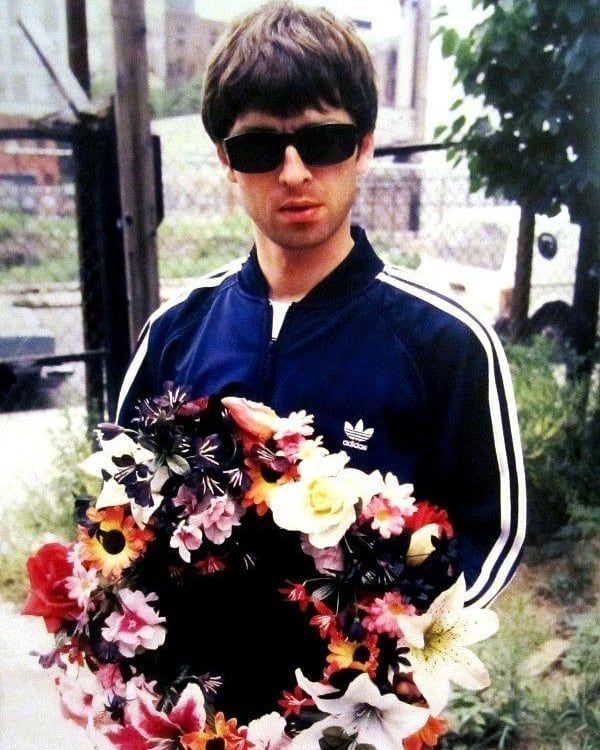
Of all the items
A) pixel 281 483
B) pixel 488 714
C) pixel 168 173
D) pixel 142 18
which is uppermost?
pixel 142 18

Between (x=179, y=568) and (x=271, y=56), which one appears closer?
(x=179, y=568)

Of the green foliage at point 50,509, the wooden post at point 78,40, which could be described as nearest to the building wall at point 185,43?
the wooden post at point 78,40

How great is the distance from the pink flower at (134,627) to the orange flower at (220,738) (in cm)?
12

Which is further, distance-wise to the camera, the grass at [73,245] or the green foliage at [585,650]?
the grass at [73,245]

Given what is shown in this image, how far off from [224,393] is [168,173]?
6.64 feet

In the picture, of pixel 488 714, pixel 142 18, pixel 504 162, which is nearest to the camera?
pixel 488 714

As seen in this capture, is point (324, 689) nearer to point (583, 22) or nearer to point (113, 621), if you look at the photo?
point (113, 621)

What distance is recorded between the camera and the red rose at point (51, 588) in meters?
1.09

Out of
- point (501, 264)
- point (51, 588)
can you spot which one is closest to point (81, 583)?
point (51, 588)

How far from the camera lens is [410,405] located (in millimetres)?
1143

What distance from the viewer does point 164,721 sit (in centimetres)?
98

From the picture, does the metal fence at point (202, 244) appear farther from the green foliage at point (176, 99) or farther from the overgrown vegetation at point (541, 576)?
the green foliage at point (176, 99)

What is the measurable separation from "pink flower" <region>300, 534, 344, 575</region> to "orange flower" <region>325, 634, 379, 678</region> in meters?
0.08

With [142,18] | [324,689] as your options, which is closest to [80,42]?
[142,18]
